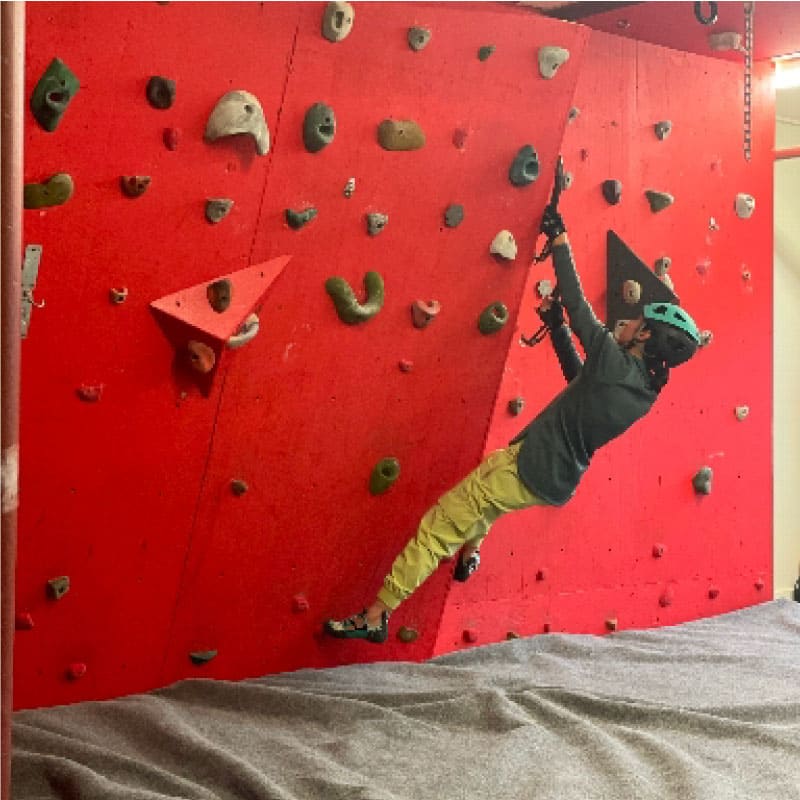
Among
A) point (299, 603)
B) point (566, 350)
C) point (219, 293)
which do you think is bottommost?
point (299, 603)

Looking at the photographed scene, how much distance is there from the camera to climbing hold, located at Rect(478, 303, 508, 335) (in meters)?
3.37

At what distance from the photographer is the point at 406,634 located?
3494mm

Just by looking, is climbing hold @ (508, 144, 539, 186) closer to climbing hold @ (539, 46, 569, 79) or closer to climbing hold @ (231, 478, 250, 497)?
climbing hold @ (539, 46, 569, 79)

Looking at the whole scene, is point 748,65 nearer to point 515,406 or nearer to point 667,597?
point 515,406

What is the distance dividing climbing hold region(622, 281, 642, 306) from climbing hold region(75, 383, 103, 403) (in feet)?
5.48

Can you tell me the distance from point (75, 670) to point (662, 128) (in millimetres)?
2402

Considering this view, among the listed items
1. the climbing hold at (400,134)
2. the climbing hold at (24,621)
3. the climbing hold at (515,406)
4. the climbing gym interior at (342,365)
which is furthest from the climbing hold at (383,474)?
the climbing hold at (24,621)

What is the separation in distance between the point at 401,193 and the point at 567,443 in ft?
2.64

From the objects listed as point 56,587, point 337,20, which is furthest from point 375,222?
point 56,587

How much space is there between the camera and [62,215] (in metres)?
2.61

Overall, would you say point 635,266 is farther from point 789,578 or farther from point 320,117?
point 789,578

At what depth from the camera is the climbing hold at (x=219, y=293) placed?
9.30ft

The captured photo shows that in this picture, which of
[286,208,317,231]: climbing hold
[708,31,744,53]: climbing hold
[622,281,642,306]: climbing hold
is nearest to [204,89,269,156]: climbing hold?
[286,208,317,231]: climbing hold

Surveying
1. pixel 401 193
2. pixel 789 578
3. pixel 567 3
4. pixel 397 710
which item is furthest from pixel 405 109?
pixel 789 578
